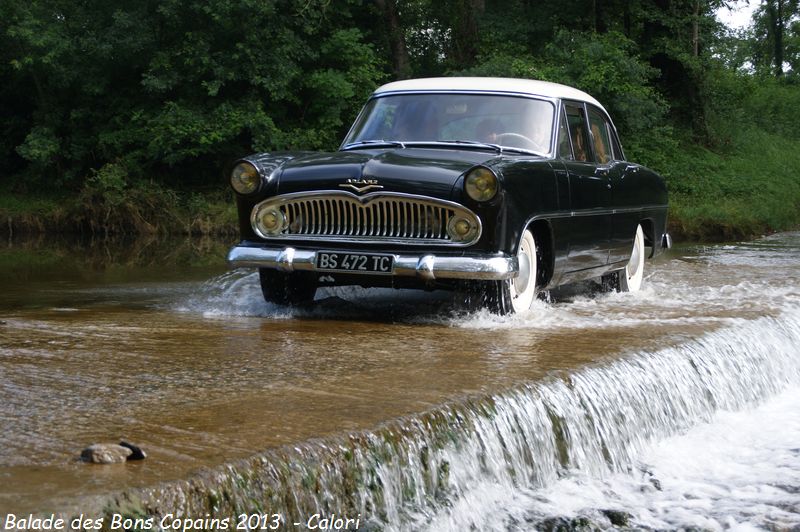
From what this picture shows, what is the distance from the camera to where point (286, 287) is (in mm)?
8125

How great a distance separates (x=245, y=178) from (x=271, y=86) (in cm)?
1996

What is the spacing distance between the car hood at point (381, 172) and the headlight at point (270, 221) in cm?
15

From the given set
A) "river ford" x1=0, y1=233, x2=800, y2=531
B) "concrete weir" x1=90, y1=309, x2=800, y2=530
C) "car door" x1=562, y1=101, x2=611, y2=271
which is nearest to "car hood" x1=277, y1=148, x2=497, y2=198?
"river ford" x1=0, y1=233, x2=800, y2=531

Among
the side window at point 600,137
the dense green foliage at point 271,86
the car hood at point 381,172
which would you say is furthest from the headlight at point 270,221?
the dense green foliage at point 271,86

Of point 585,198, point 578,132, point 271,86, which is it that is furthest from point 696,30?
point 585,198

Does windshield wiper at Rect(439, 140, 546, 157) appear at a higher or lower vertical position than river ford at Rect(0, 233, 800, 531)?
higher

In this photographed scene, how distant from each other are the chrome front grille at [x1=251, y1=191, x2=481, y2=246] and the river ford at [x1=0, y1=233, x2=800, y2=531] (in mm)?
601

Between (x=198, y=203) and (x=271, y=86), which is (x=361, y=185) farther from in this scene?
(x=271, y=86)

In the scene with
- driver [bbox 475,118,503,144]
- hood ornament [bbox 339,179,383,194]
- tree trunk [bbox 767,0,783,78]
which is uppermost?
tree trunk [bbox 767,0,783,78]

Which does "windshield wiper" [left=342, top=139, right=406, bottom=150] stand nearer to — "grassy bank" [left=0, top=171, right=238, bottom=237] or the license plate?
the license plate

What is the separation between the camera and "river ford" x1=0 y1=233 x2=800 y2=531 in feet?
12.1

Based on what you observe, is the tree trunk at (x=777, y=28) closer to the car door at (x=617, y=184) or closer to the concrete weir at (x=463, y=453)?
the car door at (x=617, y=184)

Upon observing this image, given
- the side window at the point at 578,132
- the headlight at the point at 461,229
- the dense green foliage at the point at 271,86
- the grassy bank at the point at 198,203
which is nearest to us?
the headlight at the point at 461,229

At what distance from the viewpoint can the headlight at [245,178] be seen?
24.4 ft
